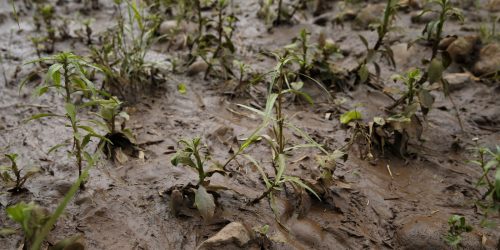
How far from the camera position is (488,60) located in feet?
11.2

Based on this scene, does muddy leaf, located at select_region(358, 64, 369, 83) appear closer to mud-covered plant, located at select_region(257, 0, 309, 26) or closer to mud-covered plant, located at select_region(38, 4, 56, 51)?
mud-covered plant, located at select_region(257, 0, 309, 26)

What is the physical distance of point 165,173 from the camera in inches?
92.3

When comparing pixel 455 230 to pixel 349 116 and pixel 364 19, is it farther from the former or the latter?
pixel 364 19

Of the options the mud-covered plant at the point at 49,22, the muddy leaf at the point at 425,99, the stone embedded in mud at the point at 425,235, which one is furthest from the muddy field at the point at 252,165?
the muddy leaf at the point at 425,99

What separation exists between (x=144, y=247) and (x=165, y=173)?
538 millimetres

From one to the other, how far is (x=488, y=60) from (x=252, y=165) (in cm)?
227

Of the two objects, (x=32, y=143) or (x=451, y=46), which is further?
(x=451, y=46)

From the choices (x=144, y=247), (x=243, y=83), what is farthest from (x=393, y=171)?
(x=144, y=247)

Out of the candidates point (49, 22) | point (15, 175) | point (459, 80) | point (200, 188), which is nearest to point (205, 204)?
point (200, 188)

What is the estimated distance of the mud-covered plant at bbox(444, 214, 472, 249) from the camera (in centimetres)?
192

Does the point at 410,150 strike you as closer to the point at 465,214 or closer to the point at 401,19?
the point at 465,214

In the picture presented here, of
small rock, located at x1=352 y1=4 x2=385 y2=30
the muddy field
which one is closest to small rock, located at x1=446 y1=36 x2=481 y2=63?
the muddy field

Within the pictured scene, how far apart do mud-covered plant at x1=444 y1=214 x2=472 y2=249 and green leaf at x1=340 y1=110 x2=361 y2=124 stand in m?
0.98

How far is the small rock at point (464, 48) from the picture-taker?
3529 mm
